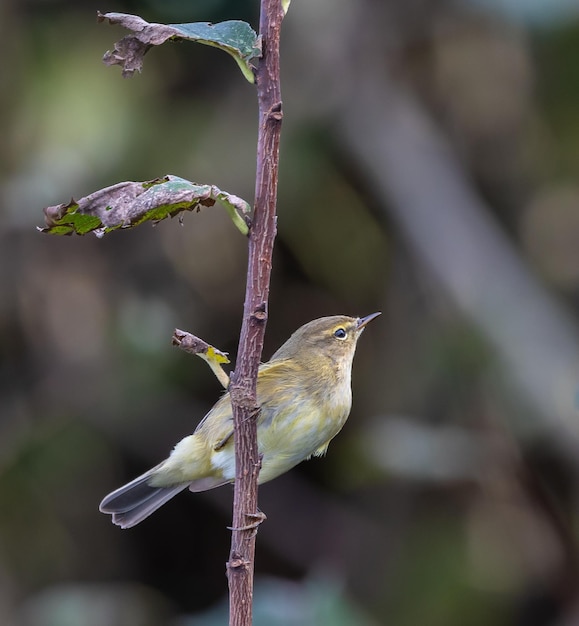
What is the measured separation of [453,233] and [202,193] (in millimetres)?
3512

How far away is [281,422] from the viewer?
264cm

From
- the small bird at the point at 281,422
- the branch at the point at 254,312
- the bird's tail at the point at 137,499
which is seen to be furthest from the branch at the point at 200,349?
the bird's tail at the point at 137,499

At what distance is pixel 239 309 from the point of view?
5.05 meters

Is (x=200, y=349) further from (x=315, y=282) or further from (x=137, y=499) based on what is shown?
(x=315, y=282)

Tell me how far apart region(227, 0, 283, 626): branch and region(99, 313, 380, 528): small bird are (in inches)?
35.2

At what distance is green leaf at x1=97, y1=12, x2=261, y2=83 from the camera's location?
4.26 feet

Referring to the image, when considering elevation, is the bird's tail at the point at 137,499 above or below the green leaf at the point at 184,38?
below

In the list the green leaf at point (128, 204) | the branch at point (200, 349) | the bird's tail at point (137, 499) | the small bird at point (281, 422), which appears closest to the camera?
the green leaf at point (128, 204)

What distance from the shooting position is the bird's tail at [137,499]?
3117 mm

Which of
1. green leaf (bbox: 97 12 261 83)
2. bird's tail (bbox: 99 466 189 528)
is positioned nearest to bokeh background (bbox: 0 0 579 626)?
bird's tail (bbox: 99 466 189 528)

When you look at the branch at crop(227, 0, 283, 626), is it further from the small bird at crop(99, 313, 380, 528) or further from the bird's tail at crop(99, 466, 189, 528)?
the bird's tail at crop(99, 466, 189, 528)

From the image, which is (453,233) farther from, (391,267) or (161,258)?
(161,258)

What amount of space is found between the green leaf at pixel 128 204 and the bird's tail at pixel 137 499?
1.94 meters

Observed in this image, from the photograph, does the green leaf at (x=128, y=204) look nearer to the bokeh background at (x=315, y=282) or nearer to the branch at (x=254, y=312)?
the branch at (x=254, y=312)
